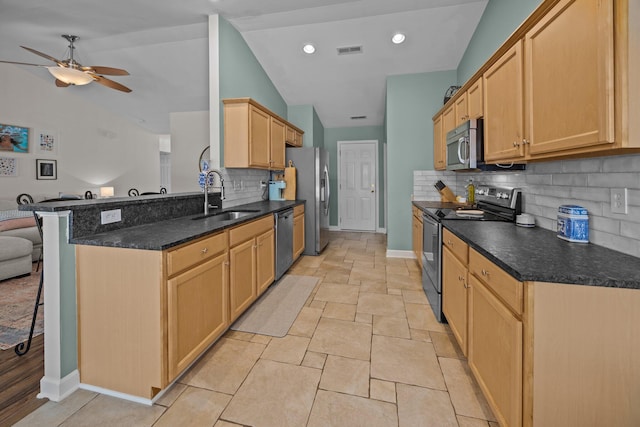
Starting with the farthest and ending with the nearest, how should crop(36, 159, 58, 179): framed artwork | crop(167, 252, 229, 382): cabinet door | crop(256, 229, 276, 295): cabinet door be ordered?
crop(36, 159, 58, 179): framed artwork → crop(256, 229, 276, 295): cabinet door → crop(167, 252, 229, 382): cabinet door

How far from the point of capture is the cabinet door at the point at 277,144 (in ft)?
13.1

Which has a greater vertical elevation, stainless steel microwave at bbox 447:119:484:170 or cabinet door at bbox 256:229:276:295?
stainless steel microwave at bbox 447:119:484:170

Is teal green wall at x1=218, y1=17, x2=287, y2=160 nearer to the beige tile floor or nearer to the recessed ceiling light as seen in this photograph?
the recessed ceiling light

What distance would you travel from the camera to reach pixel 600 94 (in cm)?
112

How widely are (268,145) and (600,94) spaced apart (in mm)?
3318

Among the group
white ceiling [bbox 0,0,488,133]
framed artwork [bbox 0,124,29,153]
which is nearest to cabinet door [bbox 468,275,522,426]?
white ceiling [bbox 0,0,488,133]

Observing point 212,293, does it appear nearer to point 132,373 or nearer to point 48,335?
point 132,373

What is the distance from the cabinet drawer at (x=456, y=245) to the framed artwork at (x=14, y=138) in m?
6.90

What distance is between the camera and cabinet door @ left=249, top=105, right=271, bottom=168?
11.1 feet

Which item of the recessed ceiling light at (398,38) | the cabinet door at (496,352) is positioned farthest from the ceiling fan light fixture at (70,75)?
the cabinet door at (496,352)

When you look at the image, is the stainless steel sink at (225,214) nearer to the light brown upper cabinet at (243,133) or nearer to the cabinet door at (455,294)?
the light brown upper cabinet at (243,133)

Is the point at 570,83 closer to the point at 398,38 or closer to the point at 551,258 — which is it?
the point at 551,258

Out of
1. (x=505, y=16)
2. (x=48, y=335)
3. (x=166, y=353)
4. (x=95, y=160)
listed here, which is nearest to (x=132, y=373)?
(x=166, y=353)

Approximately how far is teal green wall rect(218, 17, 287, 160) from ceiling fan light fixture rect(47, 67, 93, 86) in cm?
202
